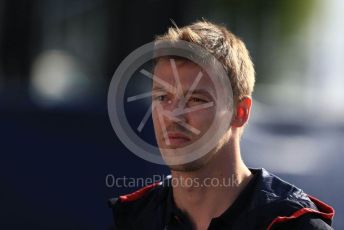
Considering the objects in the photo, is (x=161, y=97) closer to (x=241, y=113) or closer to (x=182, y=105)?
(x=182, y=105)

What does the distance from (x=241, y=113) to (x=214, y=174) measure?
0.26 m

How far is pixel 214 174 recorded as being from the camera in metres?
2.83

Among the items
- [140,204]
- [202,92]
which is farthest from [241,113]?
[140,204]

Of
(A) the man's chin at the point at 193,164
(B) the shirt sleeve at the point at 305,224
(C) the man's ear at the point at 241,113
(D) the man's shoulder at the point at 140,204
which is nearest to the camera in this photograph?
(B) the shirt sleeve at the point at 305,224

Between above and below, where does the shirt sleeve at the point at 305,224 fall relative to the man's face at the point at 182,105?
below

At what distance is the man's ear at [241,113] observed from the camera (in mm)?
2916

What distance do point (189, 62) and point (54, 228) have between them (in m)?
2.33

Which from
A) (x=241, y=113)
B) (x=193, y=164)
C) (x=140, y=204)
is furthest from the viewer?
(x=140, y=204)

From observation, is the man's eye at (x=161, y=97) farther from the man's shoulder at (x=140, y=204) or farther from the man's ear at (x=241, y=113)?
the man's shoulder at (x=140, y=204)

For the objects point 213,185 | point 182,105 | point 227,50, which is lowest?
point 213,185

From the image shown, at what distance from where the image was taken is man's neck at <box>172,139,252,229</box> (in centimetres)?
281

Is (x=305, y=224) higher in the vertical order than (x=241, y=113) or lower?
lower

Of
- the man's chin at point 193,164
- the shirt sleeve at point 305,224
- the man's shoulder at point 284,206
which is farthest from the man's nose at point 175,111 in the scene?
the shirt sleeve at point 305,224

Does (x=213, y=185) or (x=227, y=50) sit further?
(x=227, y=50)
